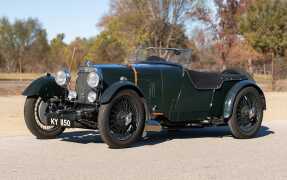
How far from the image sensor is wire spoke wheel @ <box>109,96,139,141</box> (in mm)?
8727

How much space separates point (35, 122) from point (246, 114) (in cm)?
375

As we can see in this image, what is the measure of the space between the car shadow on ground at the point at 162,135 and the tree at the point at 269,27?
2285 cm

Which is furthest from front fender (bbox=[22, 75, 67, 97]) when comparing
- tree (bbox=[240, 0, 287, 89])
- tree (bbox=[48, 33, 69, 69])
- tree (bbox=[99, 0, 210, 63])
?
tree (bbox=[48, 33, 69, 69])

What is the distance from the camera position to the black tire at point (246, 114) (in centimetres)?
1010

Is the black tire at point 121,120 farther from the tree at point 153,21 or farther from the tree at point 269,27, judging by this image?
the tree at point 153,21

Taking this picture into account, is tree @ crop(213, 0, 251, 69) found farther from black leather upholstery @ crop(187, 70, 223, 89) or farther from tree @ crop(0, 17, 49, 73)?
black leather upholstery @ crop(187, 70, 223, 89)

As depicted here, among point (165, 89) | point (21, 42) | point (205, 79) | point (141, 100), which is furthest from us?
point (21, 42)

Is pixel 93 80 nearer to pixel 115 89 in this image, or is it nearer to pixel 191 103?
pixel 115 89

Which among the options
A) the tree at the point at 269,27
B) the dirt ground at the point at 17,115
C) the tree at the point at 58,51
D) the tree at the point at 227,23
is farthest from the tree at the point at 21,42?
the dirt ground at the point at 17,115

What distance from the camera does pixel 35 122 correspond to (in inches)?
380

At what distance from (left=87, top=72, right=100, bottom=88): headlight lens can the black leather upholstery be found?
1871 millimetres

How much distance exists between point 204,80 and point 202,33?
45.4m

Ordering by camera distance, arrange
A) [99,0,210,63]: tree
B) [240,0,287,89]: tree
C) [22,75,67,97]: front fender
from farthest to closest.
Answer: [99,0,210,63]: tree, [240,0,287,89]: tree, [22,75,67,97]: front fender

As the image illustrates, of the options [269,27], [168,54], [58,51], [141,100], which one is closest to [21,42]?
[58,51]
